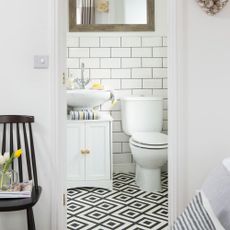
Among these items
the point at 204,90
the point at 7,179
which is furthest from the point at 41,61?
the point at 204,90

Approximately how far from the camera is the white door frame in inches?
87.9

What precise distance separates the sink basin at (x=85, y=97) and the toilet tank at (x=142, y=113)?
350 mm

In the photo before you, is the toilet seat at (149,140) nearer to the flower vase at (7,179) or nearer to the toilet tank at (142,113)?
the toilet tank at (142,113)

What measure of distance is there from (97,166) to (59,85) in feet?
4.37

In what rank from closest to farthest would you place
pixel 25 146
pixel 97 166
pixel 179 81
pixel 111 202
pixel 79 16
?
pixel 25 146 → pixel 179 81 → pixel 111 202 → pixel 97 166 → pixel 79 16

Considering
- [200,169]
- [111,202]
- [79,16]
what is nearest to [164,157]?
[111,202]

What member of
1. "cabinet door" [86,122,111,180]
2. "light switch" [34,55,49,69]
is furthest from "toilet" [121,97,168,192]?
"light switch" [34,55,49,69]

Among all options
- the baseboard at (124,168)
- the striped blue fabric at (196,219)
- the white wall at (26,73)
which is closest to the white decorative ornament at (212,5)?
the white wall at (26,73)

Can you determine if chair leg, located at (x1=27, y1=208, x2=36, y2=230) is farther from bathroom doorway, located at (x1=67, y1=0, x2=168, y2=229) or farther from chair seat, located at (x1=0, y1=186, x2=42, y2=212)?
bathroom doorway, located at (x1=67, y1=0, x2=168, y2=229)

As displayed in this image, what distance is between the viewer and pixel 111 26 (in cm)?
381

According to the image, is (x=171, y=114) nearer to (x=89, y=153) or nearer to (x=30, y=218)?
(x=30, y=218)

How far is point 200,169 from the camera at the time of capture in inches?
94.2

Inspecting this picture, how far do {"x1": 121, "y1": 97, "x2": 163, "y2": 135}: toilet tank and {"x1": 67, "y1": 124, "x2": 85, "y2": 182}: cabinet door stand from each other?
1.82 ft

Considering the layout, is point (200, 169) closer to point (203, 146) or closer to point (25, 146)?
point (203, 146)
